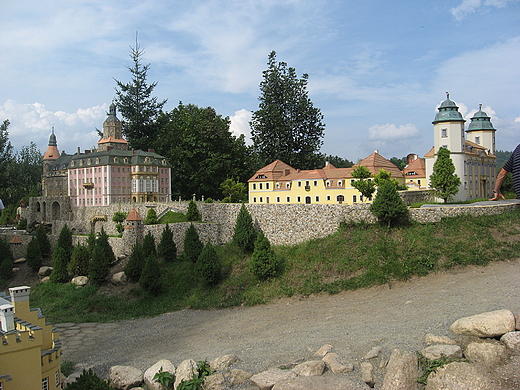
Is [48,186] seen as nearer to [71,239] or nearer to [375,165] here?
[71,239]

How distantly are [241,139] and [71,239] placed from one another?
22103 mm

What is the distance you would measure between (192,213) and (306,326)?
16.6m

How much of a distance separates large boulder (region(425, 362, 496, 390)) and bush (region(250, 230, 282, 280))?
12.6 m

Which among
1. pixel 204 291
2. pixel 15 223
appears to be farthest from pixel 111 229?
pixel 15 223

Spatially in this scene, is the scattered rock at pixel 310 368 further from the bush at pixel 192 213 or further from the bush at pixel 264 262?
the bush at pixel 192 213

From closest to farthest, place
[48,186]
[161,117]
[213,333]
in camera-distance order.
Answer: [213,333] < [48,186] < [161,117]

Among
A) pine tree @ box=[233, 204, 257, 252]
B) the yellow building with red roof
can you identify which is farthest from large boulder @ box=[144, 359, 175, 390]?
the yellow building with red roof

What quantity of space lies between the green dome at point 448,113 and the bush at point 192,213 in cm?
1868

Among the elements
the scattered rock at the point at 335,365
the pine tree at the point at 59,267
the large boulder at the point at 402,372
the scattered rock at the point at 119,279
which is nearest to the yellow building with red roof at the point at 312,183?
the scattered rock at the point at 119,279

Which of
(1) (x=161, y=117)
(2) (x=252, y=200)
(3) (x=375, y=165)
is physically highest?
(1) (x=161, y=117)

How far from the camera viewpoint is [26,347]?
1038 centimetres

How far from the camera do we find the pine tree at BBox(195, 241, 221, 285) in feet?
80.6

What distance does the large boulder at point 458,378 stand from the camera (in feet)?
34.5

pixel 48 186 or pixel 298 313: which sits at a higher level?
pixel 48 186
